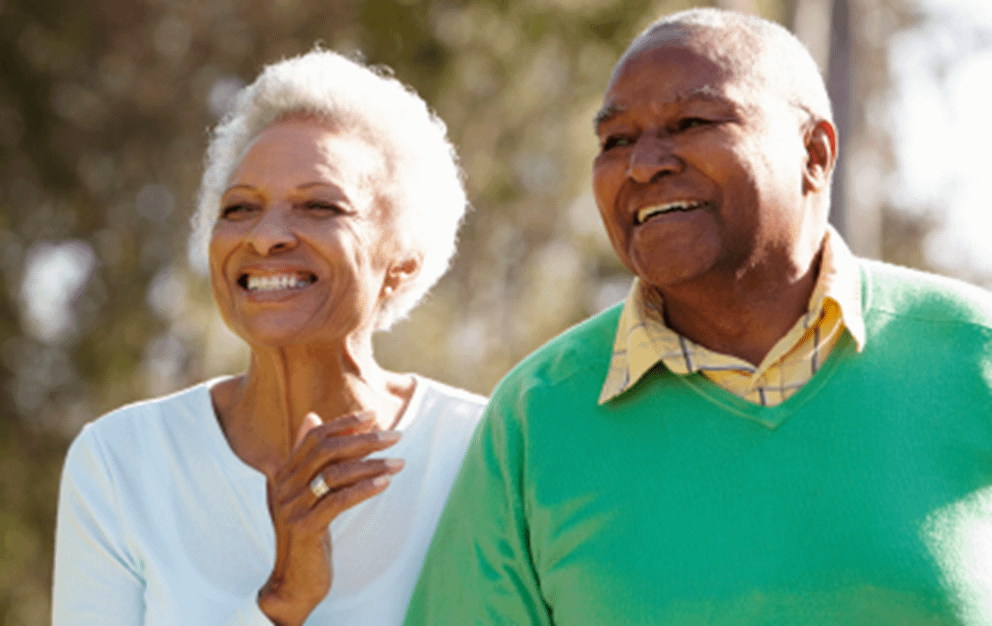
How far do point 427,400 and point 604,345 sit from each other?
728 millimetres

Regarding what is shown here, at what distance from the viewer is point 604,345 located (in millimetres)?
2268

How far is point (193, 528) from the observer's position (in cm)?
255

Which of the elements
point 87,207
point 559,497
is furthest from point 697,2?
point 559,497

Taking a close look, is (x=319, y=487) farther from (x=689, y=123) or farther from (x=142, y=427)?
(x=689, y=123)

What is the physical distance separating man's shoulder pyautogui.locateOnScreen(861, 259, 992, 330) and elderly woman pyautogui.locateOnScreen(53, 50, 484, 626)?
1.08 meters

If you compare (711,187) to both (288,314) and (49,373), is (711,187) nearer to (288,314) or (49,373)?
(288,314)

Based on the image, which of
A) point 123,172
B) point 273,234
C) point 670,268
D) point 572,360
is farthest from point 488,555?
point 123,172

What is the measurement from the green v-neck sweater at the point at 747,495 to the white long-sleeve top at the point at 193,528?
0.34m

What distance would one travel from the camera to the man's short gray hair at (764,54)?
214 centimetres

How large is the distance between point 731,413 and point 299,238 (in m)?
1.06

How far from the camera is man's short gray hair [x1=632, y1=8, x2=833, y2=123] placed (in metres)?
2.14

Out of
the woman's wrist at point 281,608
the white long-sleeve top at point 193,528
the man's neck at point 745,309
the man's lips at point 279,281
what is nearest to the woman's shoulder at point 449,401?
the white long-sleeve top at point 193,528

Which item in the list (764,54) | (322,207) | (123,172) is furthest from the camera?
(123,172)

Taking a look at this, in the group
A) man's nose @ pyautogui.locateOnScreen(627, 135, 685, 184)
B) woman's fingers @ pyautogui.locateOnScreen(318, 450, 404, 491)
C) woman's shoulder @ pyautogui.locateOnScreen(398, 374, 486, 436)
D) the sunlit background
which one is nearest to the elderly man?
man's nose @ pyautogui.locateOnScreen(627, 135, 685, 184)
